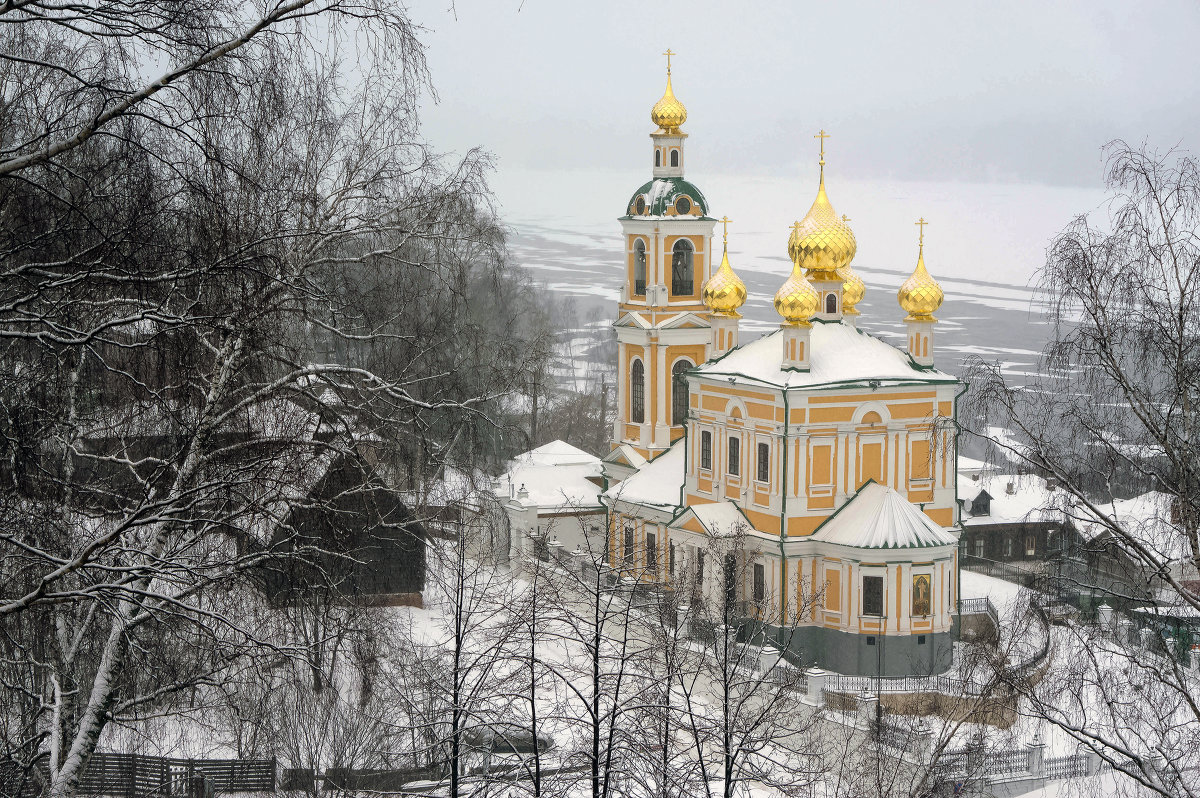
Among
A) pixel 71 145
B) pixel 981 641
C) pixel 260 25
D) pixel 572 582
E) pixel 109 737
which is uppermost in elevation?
pixel 260 25

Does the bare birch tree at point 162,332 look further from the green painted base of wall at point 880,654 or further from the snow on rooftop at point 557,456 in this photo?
the snow on rooftop at point 557,456

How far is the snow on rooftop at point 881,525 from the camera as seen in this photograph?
2448 cm

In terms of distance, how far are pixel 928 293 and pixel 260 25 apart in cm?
2218

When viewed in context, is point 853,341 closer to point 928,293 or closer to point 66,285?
Result: point 928,293

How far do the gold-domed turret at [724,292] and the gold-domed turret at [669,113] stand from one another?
9.90 ft

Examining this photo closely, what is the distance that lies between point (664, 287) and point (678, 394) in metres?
2.17

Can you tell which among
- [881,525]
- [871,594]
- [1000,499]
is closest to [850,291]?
[881,525]

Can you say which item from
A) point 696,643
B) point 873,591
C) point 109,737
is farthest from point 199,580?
point 873,591

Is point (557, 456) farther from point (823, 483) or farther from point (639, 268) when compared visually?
point (823, 483)

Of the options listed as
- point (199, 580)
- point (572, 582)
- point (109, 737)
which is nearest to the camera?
point (199, 580)

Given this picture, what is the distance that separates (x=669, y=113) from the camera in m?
30.5

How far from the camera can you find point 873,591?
2462 centimetres

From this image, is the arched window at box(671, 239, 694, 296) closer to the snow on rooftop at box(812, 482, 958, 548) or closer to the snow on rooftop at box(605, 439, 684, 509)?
the snow on rooftop at box(605, 439, 684, 509)

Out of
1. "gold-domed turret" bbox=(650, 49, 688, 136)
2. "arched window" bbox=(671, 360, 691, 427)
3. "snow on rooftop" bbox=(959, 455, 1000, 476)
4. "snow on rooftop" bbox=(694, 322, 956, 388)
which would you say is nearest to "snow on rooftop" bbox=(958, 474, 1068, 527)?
"snow on rooftop" bbox=(959, 455, 1000, 476)
